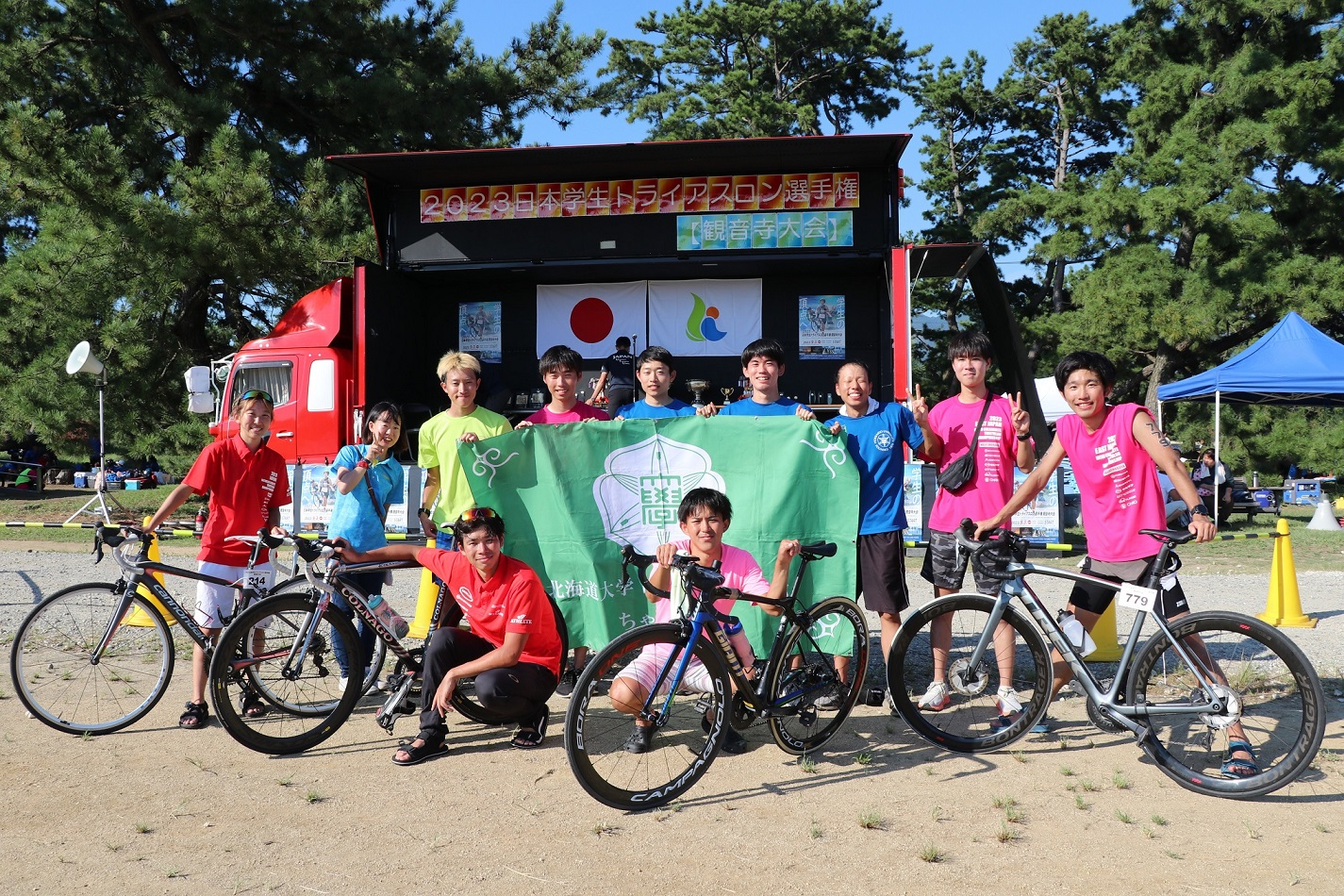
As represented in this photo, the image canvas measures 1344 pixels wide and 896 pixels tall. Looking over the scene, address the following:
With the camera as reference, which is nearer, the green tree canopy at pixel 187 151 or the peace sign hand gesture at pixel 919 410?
the peace sign hand gesture at pixel 919 410

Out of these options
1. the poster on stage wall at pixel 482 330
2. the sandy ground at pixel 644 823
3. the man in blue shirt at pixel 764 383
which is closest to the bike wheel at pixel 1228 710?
the sandy ground at pixel 644 823

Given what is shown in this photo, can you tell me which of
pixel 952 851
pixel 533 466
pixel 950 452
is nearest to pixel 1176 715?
pixel 952 851

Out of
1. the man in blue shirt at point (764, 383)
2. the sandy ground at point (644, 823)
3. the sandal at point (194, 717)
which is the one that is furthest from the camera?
the man in blue shirt at point (764, 383)

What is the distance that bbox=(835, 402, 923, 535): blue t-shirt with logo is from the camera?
4.83 meters

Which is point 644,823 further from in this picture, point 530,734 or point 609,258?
point 609,258

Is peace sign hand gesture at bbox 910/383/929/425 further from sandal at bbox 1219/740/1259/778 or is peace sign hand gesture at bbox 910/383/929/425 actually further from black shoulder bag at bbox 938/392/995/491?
sandal at bbox 1219/740/1259/778

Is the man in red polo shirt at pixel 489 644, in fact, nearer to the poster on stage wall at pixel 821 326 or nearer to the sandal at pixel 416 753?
the sandal at pixel 416 753

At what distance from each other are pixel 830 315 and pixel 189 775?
8.30 m

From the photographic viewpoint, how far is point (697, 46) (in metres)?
31.4

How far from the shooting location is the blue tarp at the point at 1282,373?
48.9 ft

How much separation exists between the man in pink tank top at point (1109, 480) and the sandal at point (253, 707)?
3313 mm

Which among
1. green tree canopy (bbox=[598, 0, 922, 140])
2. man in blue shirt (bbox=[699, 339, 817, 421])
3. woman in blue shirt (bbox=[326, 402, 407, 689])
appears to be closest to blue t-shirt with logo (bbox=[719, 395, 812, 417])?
man in blue shirt (bbox=[699, 339, 817, 421])

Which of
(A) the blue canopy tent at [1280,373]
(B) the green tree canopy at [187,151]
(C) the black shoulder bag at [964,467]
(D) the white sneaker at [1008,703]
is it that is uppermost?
(B) the green tree canopy at [187,151]

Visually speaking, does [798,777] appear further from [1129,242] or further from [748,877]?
[1129,242]
